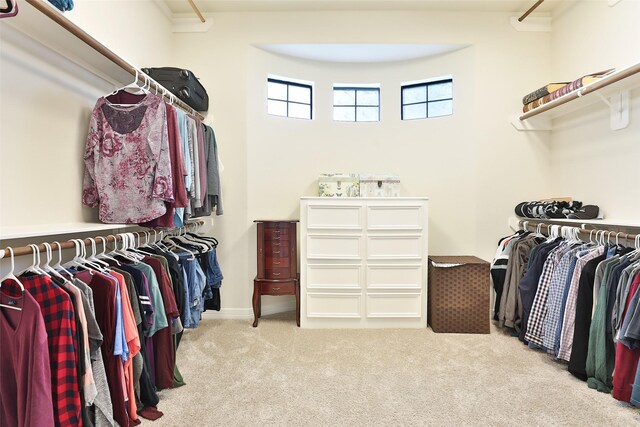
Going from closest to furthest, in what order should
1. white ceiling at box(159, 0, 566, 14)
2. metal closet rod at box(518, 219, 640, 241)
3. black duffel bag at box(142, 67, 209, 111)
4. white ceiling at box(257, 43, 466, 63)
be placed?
metal closet rod at box(518, 219, 640, 241) < black duffel bag at box(142, 67, 209, 111) < white ceiling at box(159, 0, 566, 14) < white ceiling at box(257, 43, 466, 63)

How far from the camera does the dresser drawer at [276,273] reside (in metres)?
3.29

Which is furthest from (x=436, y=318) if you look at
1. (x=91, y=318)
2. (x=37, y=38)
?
(x=37, y=38)

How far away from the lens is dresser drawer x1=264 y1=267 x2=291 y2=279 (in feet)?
10.8

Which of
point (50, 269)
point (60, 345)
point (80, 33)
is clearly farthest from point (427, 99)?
point (60, 345)

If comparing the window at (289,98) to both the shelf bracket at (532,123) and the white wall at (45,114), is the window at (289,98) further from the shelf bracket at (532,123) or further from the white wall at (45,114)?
the shelf bracket at (532,123)

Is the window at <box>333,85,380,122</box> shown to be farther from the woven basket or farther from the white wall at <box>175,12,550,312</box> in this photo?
the woven basket

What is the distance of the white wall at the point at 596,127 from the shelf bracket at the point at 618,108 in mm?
37

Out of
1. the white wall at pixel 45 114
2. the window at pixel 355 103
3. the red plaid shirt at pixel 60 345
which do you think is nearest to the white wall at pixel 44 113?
the white wall at pixel 45 114

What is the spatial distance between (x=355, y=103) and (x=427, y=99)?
836 mm

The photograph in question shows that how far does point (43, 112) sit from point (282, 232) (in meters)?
2.00

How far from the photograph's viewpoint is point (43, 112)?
70.7 inches

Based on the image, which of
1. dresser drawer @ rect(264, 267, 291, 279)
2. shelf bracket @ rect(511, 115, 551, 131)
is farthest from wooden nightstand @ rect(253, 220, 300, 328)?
shelf bracket @ rect(511, 115, 551, 131)

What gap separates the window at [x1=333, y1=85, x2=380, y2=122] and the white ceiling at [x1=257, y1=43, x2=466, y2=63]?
13.0 inches

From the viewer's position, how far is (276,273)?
329cm
